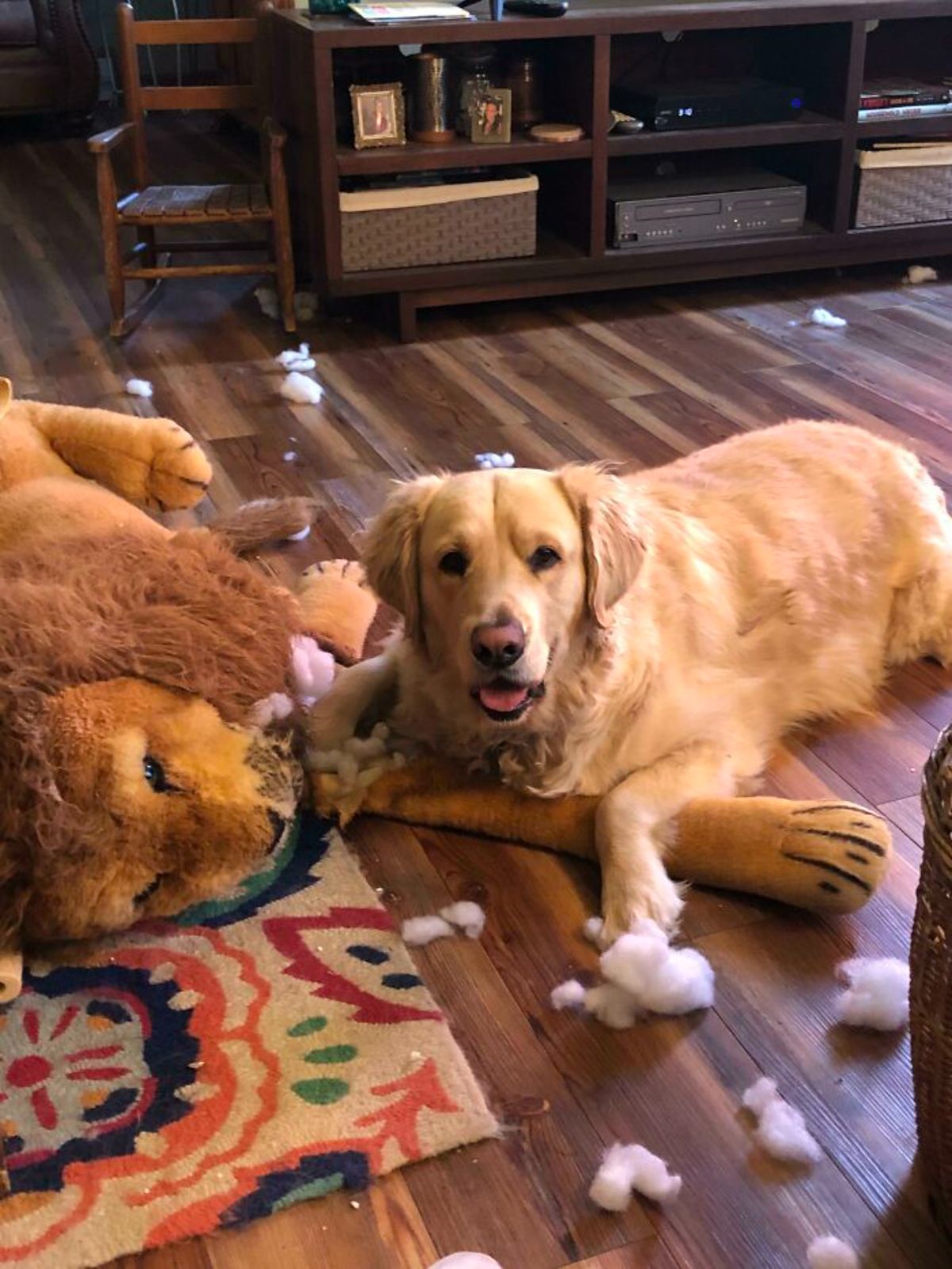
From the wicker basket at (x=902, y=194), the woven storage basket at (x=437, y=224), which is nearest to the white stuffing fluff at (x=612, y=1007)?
the woven storage basket at (x=437, y=224)

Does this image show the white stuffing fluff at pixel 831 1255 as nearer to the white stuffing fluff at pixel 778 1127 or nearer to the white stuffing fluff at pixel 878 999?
the white stuffing fluff at pixel 778 1127

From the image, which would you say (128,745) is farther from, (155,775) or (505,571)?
(505,571)

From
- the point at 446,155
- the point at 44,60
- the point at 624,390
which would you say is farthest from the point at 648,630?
the point at 44,60

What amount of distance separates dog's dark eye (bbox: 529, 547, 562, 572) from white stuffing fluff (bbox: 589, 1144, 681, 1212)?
0.74 meters

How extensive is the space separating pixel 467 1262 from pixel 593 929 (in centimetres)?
52

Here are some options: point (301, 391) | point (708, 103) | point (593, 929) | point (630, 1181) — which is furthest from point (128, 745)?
point (708, 103)

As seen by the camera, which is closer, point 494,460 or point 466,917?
point 466,917

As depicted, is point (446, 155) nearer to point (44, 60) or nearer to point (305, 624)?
point (305, 624)

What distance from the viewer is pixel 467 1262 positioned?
1.24 m

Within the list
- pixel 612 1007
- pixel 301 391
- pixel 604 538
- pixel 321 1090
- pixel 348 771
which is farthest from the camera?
pixel 301 391

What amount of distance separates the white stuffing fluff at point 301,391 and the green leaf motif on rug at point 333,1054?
7.60 ft

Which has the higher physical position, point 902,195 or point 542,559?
point 542,559

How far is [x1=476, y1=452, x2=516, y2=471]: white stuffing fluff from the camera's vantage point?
9.96 feet

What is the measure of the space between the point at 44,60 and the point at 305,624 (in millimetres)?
6041
